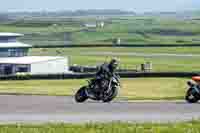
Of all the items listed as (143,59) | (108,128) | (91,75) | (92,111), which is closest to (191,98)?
(92,111)

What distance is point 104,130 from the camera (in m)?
13.9

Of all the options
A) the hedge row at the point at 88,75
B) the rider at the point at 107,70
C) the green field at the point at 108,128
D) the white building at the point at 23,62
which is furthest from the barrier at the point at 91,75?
the green field at the point at 108,128

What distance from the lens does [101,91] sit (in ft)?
75.3

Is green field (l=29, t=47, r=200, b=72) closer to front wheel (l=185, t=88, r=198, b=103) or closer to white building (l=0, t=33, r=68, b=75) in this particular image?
white building (l=0, t=33, r=68, b=75)

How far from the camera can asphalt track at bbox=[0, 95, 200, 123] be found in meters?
17.2

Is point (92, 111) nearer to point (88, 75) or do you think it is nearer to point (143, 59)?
point (88, 75)

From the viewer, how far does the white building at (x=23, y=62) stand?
62.7 m

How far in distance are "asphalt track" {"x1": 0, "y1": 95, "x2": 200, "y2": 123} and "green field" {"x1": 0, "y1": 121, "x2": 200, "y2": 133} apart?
168cm

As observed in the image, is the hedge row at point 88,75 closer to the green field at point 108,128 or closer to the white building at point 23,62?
the white building at point 23,62

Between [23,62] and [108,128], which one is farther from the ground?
[108,128]

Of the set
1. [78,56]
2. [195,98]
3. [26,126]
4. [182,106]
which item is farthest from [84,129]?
[78,56]

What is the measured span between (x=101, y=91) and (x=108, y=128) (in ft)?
29.1

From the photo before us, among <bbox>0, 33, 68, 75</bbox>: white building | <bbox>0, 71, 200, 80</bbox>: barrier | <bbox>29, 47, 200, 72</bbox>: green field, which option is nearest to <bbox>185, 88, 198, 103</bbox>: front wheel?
<bbox>0, 71, 200, 80</bbox>: barrier

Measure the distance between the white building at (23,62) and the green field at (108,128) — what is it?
150 ft
